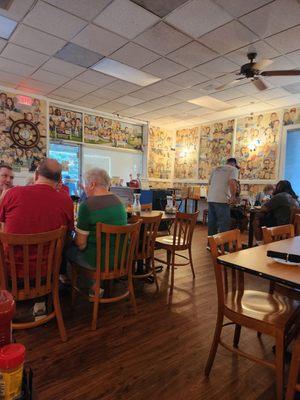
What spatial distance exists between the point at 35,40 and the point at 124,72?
1.44 m

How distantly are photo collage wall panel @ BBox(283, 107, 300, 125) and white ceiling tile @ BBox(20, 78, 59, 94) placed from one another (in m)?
4.91

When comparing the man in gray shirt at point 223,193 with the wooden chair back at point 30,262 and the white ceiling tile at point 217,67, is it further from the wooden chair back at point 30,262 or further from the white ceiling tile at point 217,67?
the wooden chair back at point 30,262

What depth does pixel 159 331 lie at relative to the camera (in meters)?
2.12

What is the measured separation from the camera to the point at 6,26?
126 inches

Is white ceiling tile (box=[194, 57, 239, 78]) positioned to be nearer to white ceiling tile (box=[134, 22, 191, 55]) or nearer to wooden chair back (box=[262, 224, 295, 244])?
white ceiling tile (box=[134, 22, 191, 55])

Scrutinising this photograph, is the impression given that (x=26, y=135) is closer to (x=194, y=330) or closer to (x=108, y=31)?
(x=108, y=31)

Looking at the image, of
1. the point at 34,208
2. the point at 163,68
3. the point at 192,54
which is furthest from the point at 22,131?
the point at 34,208

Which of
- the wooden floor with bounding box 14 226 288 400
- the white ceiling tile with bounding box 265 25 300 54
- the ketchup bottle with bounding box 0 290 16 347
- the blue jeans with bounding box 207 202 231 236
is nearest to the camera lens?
the ketchup bottle with bounding box 0 290 16 347

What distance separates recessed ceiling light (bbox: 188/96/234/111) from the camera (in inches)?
222

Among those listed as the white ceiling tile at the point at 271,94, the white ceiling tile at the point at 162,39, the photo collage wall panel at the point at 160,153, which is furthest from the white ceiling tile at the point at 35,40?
the photo collage wall panel at the point at 160,153

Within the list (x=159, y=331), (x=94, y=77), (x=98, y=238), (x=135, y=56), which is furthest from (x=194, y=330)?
(x=94, y=77)

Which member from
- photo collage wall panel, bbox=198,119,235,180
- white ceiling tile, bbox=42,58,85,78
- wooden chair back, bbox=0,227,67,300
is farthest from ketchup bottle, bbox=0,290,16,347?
photo collage wall panel, bbox=198,119,235,180

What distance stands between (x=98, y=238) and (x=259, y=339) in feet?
4.82

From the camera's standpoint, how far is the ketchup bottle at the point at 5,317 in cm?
63
